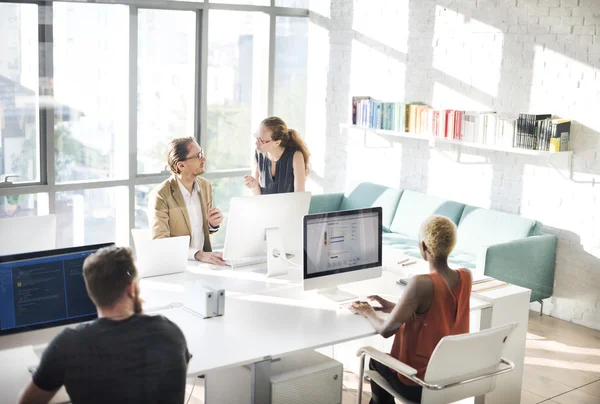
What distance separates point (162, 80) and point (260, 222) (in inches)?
141

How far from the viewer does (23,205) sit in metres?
6.55

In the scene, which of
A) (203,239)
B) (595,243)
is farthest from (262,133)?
(595,243)

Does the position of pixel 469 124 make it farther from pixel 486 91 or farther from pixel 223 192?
pixel 223 192

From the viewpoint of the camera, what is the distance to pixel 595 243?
5.80 m

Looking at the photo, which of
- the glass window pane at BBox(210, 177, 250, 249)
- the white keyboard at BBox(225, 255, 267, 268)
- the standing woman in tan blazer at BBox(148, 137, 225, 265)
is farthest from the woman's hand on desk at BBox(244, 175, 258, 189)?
the glass window pane at BBox(210, 177, 250, 249)

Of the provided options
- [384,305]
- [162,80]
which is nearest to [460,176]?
[162,80]

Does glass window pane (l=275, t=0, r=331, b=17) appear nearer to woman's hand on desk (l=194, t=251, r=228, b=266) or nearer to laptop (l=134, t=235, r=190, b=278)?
woman's hand on desk (l=194, t=251, r=228, b=266)

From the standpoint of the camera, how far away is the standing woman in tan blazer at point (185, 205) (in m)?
4.37

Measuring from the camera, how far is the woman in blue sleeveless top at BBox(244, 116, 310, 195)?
17.8 ft

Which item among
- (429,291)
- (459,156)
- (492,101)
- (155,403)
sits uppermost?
(492,101)

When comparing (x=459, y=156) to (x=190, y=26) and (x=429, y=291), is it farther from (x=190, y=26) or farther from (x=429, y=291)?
(x=429, y=291)

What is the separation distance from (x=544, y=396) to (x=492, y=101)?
280 cm

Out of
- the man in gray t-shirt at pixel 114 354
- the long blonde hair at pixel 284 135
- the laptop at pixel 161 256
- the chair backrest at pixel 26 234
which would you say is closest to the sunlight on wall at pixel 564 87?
the long blonde hair at pixel 284 135

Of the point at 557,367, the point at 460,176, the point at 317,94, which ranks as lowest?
the point at 557,367
